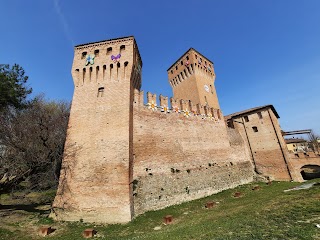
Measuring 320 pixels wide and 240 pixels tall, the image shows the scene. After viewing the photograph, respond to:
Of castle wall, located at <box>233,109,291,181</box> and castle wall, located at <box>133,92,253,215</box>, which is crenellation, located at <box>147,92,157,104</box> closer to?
castle wall, located at <box>133,92,253,215</box>

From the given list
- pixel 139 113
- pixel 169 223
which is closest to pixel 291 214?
pixel 169 223

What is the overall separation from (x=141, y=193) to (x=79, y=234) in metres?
3.76

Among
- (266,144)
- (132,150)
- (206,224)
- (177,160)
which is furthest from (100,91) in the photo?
(266,144)

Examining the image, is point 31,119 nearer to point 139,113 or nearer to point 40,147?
point 40,147

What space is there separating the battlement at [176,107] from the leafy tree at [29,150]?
23.1 ft

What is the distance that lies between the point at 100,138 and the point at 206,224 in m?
7.47

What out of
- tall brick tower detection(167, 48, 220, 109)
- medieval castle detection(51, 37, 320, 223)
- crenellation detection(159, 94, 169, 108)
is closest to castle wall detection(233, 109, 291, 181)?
medieval castle detection(51, 37, 320, 223)

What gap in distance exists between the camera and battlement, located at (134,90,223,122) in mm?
12883

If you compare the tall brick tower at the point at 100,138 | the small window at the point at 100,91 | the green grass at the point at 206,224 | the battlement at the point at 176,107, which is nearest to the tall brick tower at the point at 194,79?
the battlement at the point at 176,107

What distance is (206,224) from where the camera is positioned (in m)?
6.71

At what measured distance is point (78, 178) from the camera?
9914mm

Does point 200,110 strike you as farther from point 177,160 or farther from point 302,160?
point 302,160

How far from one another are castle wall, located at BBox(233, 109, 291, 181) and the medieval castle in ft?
0.40

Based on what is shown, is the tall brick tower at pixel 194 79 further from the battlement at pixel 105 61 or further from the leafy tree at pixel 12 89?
the leafy tree at pixel 12 89
